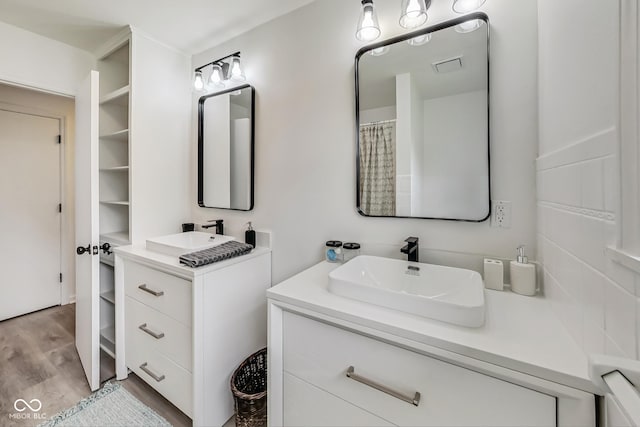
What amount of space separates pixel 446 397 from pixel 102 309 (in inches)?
95.2

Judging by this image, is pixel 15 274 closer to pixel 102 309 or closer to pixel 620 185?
pixel 102 309

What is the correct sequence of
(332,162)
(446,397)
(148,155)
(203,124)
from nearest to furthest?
1. (446,397)
2. (332,162)
3. (148,155)
4. (203,124)

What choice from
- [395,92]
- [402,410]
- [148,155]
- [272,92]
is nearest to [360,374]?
[402,410]

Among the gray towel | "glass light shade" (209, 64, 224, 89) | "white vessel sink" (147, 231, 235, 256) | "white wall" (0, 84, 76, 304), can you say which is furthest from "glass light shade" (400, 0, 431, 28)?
"white wall" (0, 84, 76, 304)

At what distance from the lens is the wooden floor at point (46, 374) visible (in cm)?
150

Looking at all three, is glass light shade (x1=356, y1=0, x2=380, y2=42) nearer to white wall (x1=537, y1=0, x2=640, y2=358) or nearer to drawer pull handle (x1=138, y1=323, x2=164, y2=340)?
white wall (x1=537, y1=0, x2=640, y2=358)

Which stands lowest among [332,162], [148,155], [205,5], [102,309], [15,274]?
[102,309]

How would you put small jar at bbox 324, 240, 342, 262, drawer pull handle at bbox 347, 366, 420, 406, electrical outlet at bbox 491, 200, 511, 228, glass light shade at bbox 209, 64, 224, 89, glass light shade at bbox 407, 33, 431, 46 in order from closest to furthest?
drawer pull handle at bbox 347, 366, 420, 406
electrical outlet at bbox 491, 200, 511, 228
glass light shade at bbox 407, 33, 431, 46
small jar at bbox 324, 240, 342, 262
glass light shade at bbox 209, 64, 224, 89

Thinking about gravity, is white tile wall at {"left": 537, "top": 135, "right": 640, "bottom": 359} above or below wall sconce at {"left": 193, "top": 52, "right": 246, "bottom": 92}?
below

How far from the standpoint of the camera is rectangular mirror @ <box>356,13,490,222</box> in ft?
3.66

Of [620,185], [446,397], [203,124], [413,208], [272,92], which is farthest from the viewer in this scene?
[203,124]

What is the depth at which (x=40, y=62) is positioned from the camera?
1897mm

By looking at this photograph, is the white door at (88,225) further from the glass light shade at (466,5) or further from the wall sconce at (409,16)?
the glass light shade at (466,5)

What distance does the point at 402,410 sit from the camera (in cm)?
78
